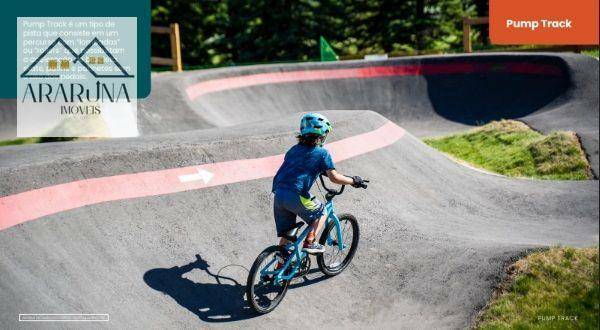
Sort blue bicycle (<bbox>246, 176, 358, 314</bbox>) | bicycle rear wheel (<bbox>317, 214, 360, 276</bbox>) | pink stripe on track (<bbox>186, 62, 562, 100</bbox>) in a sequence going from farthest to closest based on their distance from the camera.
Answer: pink stripe on track (<bbox>186, 62, 562, 100</bbox>)
bicycle rear wheel (<bbox>317, 214, 360, 276</bbox>)
blue bicycle (<bbox>246, 176, 358, 314</bbox>)

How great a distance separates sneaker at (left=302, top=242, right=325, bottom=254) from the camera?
25.7 ft

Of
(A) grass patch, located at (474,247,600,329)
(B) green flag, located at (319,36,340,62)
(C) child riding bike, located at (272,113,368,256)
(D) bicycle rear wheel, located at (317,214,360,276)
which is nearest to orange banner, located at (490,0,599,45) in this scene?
(D) bicycle rear wheel, located at (317,214,360,276)

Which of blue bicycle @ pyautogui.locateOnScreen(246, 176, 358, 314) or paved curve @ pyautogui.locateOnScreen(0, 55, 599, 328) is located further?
blue bicycle @ pyautogui.locateOnScreen(246, 176, 358, 314)

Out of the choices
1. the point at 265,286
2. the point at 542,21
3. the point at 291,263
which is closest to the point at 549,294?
the point at 291,263

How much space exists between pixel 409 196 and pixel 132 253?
590 cm

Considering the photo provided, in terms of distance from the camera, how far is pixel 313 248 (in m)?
7.91

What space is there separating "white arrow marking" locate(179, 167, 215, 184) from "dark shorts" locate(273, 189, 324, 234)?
239 centimetres

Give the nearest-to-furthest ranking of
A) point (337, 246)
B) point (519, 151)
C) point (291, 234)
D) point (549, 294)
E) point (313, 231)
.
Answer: point (549, 294) → point (291, 234) → point (313, 231) → point (337, 246) → point (519, 151)

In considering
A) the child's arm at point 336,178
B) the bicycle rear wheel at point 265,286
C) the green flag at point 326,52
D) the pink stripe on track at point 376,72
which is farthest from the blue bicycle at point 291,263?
the green flag at point 326,52

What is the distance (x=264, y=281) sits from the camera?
23.9ft

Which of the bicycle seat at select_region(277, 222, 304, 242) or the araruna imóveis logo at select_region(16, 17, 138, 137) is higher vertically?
the araruna imóveis logo at select_region(16, 17, 138, 137)

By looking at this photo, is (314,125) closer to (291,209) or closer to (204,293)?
(291,209)

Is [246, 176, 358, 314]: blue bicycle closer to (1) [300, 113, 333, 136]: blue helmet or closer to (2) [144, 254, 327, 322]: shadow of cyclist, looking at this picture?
(2) [144, 254, 327, 322]: shadow of cyclist

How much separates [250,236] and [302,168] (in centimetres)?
206
